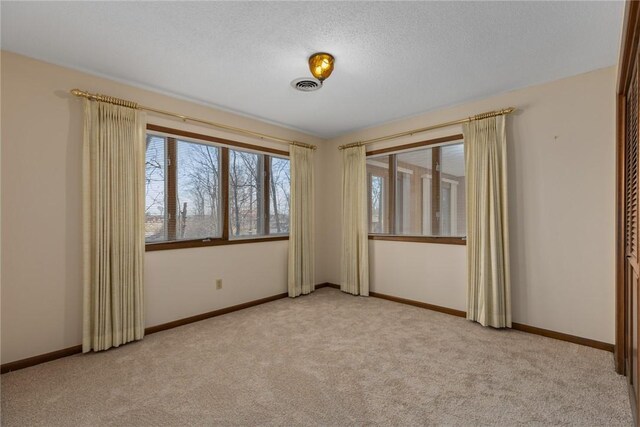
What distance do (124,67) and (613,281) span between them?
449 cm

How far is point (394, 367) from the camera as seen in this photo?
245 cm

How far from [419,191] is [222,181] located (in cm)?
248

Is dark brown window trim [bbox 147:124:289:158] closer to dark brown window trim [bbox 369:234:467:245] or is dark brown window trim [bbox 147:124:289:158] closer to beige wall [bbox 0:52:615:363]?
beige wall [bbox 0:52:615:363]

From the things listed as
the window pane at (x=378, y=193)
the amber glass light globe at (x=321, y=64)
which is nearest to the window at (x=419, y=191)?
the window pane at (x=378, y=193)

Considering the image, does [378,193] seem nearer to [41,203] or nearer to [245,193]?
[245,193]

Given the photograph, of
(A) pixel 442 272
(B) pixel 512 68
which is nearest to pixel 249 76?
(B) pixel 512 68


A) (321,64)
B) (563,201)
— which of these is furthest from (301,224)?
(563,201)

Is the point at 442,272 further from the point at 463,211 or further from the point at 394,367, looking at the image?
the point at 394,367

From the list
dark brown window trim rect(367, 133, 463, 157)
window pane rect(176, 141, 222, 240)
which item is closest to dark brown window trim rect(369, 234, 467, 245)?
dark brown window trim rect(367, 133, 463, 157)

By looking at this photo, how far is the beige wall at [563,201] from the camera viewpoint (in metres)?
2.74

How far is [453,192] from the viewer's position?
3844 millimetres

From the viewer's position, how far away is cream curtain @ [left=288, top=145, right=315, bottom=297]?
4465 mm

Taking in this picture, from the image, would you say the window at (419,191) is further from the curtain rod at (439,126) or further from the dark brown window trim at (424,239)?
the curtain rod at (439,126)

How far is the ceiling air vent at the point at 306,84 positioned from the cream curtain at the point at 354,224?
1.68 m
